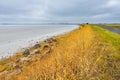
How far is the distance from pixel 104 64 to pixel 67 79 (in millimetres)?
4464

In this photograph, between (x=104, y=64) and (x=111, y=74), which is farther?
(x=104, y=64)

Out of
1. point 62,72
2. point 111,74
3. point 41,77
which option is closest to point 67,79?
point 62,72

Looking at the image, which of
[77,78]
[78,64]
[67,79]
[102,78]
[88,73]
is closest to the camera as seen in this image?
[67,79]

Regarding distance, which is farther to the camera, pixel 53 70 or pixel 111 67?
pixel 111 67

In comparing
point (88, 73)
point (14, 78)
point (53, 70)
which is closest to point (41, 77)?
point (53, 70)

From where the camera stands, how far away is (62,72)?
25.5 ft

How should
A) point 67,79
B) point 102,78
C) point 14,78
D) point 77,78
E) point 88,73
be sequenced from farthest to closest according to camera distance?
point 14,78, point 102,78, point 88,73, point 77,78, point 67,79

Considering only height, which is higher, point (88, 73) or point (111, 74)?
point (88, 73)

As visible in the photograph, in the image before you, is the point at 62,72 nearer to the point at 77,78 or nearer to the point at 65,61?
the point at 77,78

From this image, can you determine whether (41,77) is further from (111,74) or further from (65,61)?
(111,74)

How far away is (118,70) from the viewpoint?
10.8m

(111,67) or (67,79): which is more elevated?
(67,79)

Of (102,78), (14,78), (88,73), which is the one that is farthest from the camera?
(14,78)

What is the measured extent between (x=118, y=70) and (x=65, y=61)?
9.67ft
